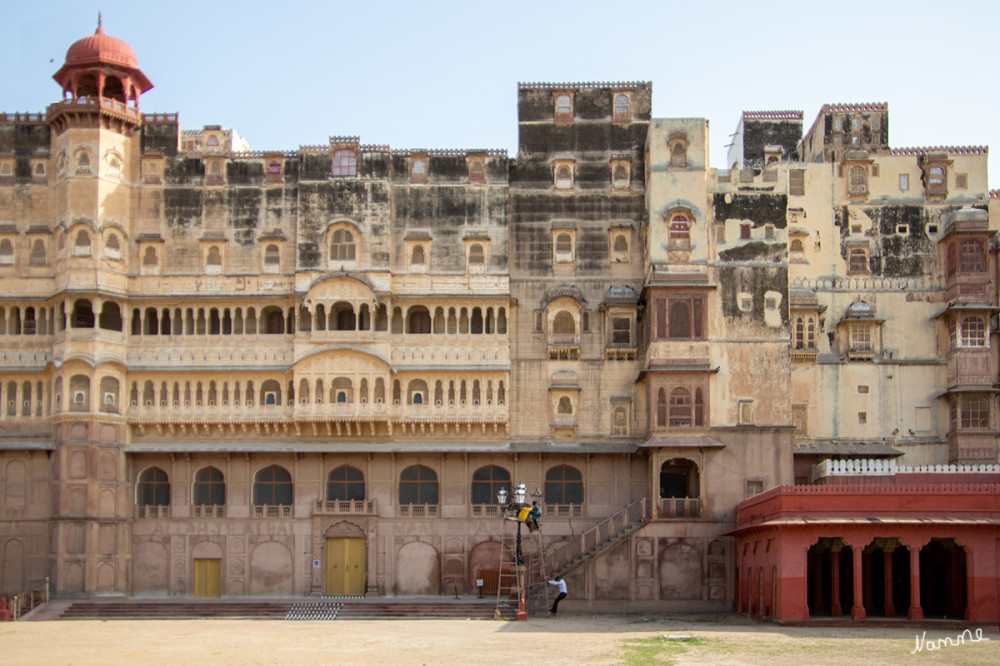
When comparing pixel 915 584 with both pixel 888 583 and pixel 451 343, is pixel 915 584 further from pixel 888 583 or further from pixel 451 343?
pixel 451 343

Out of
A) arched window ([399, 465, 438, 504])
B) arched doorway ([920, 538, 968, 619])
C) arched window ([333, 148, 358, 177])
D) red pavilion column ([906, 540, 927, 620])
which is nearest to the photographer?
red pavilion column ([906, 540, 927, 620])

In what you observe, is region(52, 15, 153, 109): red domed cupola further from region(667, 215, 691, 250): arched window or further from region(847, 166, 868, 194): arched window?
region(847, 166, 868, 194): arched window

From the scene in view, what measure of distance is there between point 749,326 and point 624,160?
8638mm

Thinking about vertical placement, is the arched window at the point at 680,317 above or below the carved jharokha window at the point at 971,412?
above

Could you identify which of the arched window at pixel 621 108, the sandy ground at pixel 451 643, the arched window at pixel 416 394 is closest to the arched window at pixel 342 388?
the arched window at pixel 416 394

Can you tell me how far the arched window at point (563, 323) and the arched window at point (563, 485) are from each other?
17.4 feet

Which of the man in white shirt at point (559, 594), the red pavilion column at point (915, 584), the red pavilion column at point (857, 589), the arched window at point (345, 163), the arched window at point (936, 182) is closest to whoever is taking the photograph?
the red pavilion column at point (915, 584)

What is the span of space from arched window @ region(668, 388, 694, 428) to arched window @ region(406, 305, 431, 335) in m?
10.1

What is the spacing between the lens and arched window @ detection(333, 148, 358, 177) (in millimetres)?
51969

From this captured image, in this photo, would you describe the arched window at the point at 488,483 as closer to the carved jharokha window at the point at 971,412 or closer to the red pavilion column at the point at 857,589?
the red pavilion column at the point at 857,589

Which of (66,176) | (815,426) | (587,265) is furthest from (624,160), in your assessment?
(66,176)

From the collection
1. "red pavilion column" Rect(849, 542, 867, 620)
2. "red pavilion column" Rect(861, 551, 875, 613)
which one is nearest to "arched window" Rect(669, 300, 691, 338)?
"red pavilion column" Rect(861, 551, 875, 613)

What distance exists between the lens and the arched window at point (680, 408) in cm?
4891

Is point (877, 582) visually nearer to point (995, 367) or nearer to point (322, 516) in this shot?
point (995, 367)
